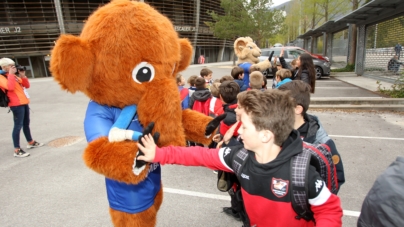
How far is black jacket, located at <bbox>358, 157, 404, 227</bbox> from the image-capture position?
0.80 meters

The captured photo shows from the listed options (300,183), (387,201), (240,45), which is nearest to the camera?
(387,201)

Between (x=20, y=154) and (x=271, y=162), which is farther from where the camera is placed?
(x=20, y=154)

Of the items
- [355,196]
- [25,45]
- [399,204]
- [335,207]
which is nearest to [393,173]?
[399,204]

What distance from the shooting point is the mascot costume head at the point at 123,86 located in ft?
4.81

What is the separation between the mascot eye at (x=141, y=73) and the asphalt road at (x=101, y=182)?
1.85 m

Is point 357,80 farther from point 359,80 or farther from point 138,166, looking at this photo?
point 138,166

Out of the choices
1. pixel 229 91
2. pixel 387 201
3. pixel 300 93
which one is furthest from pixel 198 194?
pixel 387 201

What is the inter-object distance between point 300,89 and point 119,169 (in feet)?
5.18

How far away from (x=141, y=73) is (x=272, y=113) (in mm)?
841

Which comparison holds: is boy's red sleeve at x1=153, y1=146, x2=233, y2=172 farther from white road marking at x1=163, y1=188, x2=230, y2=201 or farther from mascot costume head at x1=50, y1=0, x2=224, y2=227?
white road marking at x1=163, y1=188, x2=230, y2=201

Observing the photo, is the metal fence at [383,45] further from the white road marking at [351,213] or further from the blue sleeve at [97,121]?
the blue sleeve at [97,121]

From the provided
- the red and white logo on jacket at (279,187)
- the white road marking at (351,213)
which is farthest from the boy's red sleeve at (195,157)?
the white road marking at (351,213)

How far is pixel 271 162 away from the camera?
1345 mm

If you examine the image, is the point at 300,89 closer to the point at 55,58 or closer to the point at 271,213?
the point at 271,213
